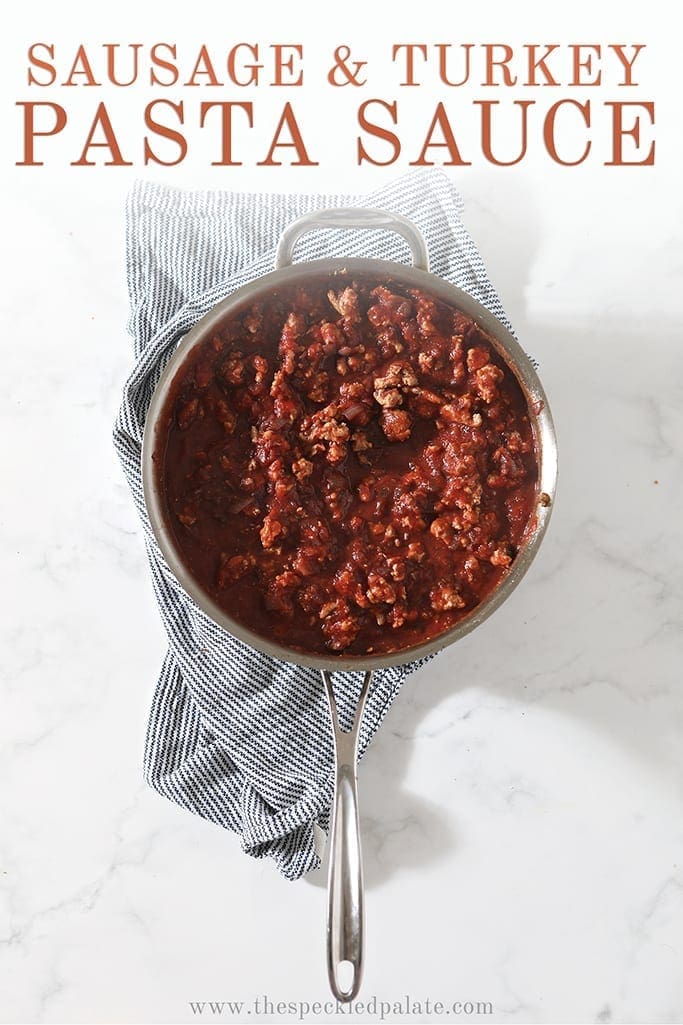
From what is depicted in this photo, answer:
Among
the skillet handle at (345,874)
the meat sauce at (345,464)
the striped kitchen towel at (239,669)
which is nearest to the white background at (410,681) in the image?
the striped kitchen towel at (239,669)

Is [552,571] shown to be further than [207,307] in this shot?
Yes

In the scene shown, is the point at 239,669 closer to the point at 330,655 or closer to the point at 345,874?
the point at 330,655

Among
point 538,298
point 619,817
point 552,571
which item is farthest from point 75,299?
point 619,817

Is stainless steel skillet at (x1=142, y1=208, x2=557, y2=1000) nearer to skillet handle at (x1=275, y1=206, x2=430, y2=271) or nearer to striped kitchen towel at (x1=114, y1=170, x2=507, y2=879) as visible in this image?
skillet handle at (x1=275, y1=206, x2=430, y2=271)

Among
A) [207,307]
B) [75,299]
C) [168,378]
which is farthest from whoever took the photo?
[75,299]

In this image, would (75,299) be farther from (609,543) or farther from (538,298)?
(609,543)

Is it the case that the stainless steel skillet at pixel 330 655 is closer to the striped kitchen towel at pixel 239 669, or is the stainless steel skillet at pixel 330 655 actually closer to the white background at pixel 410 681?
the striped kitchen towel at pixel 239 669

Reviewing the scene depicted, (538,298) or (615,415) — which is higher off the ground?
(538,298)
